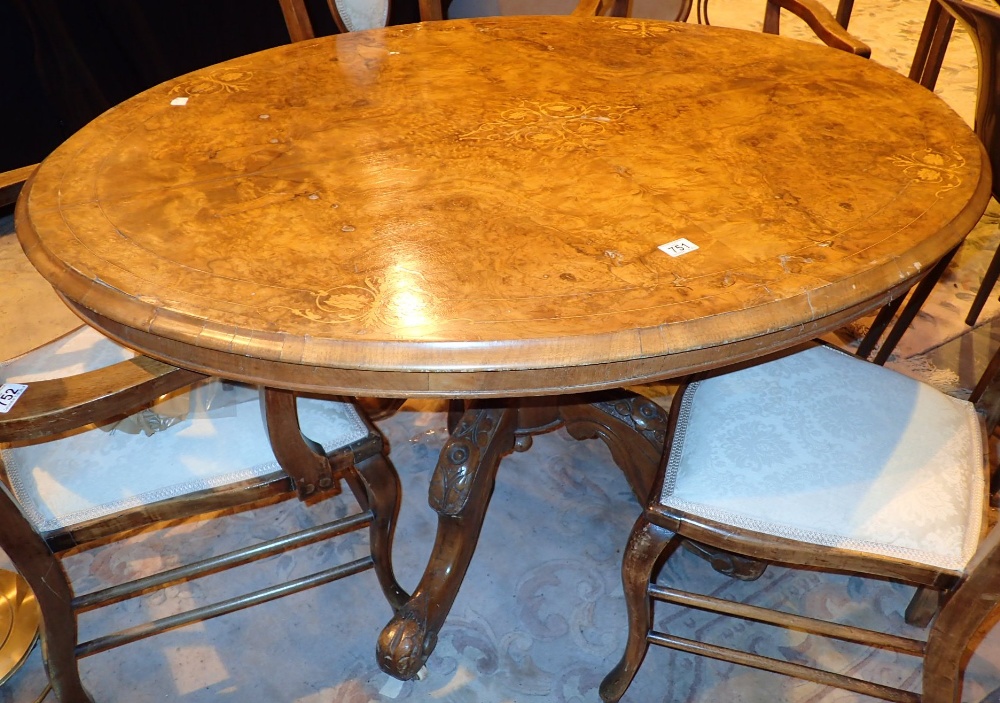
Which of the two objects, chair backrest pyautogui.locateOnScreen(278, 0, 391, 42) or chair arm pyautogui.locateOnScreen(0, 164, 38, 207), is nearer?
chair arm pyautogui.locateOnScreen(0, 164, 38, 207)

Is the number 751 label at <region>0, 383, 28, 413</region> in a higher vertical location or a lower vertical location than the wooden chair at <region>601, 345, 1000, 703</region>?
higher

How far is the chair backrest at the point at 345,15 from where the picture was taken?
189cm

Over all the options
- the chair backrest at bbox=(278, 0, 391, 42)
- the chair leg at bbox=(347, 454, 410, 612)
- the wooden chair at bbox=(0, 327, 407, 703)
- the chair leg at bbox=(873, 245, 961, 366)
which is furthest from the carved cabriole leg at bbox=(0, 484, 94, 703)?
the chair leg at bbox=(873, 245, 961, 366)

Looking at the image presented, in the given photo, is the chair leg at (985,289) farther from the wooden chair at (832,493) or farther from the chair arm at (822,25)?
the wooden chair at (832,493)

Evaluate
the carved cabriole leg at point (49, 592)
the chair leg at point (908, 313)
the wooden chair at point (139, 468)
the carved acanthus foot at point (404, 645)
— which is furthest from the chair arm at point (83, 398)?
the chair leg at point (908, 313)

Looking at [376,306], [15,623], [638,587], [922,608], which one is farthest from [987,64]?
[15,623]

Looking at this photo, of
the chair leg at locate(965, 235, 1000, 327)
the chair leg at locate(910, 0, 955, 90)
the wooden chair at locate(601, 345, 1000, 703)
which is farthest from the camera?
the chair leg at locate(910, 0, 955, 90)

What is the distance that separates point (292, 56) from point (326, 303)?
89cm

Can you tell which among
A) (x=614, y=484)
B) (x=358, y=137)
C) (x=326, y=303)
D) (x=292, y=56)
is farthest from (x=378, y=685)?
(x=292, y=56)

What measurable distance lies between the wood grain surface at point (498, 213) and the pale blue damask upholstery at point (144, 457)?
0.28 m

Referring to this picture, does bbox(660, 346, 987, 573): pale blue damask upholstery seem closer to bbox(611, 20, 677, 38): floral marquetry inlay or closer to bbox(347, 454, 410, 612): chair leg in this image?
bbox(347, 454, 410, 612): chair leg

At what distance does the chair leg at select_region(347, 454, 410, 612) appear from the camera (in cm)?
129

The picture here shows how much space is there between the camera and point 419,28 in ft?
5.67

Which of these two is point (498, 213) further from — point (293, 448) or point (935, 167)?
point (935, 167)
